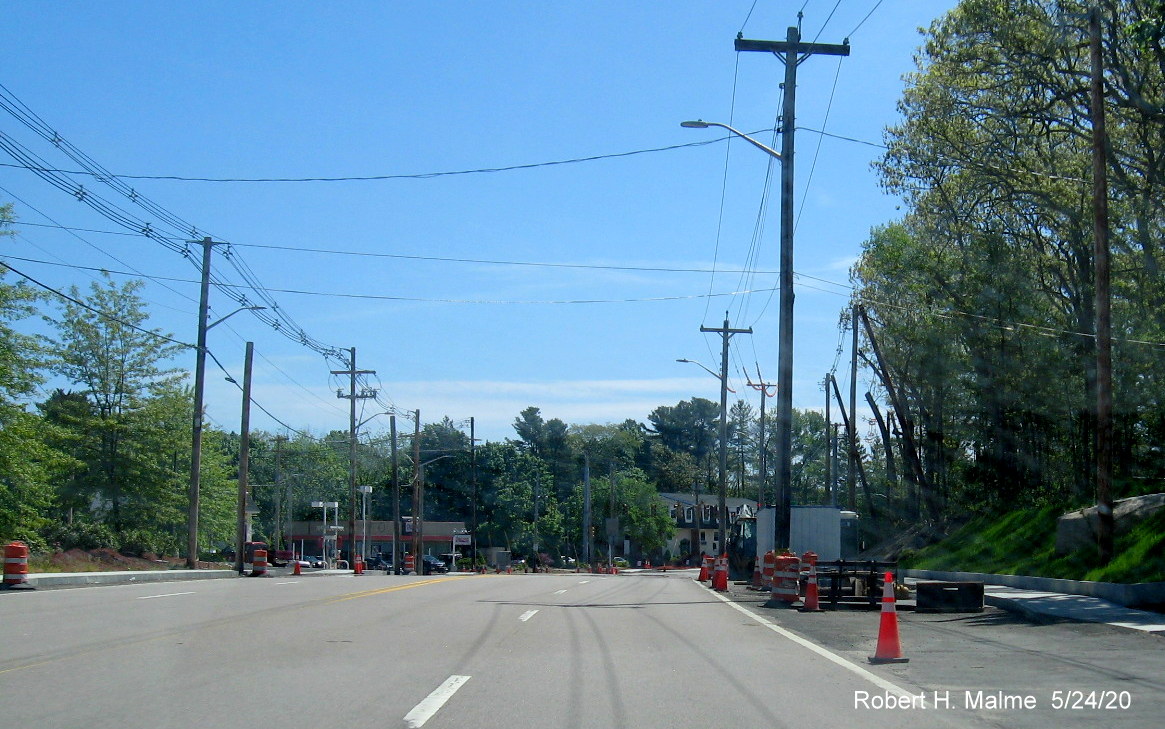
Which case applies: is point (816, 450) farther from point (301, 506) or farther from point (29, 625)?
point (29, 625)

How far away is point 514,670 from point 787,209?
1714 cm

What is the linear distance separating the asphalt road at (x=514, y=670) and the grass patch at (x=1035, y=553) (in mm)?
5466

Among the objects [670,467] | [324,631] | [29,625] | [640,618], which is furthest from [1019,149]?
[670,467]

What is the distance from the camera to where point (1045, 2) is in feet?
→ 88.6

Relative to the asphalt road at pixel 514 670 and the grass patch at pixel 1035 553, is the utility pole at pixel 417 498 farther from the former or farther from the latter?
the asphalt road at pixel 514 670

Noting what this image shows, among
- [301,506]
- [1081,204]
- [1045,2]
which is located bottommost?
[301,506]

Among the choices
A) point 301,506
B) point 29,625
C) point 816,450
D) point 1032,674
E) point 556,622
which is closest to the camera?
point 1032,674

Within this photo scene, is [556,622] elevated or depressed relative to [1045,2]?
depressed

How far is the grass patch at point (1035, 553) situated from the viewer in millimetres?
21328

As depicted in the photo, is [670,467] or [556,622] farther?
[670,467]

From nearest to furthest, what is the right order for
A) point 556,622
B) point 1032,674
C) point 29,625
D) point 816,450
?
1. point 1032,674
2. point 29,625
3. point 556,622
4. point 816,450

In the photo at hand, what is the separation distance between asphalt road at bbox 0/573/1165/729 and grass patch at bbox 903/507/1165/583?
215 inches

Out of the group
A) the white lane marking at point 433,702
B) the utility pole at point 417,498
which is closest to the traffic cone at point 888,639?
the white lane marking at point 433,702

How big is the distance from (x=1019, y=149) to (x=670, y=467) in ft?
353
